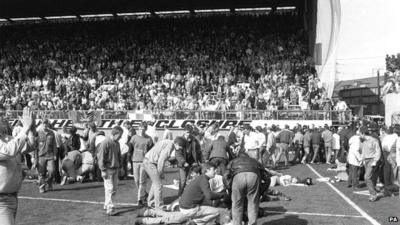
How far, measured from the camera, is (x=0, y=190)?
5.49 m

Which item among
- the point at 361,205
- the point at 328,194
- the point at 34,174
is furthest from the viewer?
the point at 34,174

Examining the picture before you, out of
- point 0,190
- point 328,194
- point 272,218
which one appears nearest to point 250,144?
point 328,194

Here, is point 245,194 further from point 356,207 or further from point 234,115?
point 234,115

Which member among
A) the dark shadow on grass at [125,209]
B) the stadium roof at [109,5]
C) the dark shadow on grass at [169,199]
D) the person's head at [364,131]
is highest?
the stadium roof at [109,5]

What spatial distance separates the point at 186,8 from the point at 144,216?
108ft

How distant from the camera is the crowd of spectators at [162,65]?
2811 centimetres

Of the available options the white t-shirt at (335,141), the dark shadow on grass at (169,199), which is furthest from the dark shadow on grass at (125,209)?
the white t-shirt at (335,141)

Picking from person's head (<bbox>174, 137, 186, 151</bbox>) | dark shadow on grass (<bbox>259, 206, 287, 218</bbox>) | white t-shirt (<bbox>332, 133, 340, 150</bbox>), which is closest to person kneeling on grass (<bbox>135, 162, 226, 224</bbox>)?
dark shadow on grass (<bbox>259, 206, 287, 218</bbox>)

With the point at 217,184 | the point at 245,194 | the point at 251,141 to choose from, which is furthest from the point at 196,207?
the point at 251,141

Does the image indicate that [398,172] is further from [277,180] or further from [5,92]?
[5,92]

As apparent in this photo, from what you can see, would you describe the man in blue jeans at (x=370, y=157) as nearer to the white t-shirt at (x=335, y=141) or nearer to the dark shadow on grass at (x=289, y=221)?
the dark shadow on grass at (x=289, y=221)

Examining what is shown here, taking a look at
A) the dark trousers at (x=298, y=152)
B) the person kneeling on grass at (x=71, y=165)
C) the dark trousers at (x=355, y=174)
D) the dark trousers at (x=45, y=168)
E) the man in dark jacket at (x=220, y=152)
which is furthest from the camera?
the dark trousers at (x=298, y=152)

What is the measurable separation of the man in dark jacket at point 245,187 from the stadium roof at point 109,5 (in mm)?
31249

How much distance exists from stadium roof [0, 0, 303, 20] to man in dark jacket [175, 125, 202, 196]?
27.4 metres
